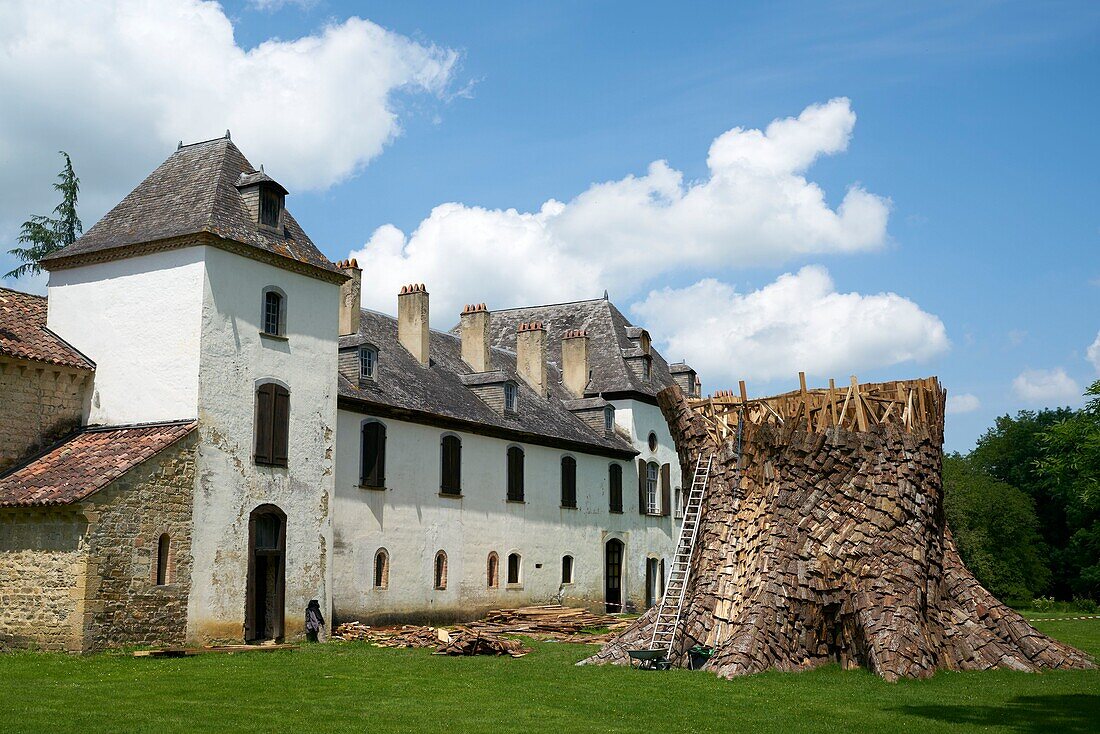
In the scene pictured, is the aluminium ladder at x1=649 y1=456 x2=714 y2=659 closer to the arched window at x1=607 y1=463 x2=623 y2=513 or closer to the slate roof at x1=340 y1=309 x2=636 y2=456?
the slate roof at x1=340 y1=309 x2=636 y2=456

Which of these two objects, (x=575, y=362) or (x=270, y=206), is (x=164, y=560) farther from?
(x=575, y=362)

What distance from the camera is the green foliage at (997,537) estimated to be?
57.5 m

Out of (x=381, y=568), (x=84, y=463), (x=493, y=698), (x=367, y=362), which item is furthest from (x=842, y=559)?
(x=367, y=362)

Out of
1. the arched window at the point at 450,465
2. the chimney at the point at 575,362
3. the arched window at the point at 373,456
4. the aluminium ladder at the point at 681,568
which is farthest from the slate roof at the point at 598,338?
the aluminium ladder at the point at 681,568

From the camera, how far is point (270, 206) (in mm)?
26766

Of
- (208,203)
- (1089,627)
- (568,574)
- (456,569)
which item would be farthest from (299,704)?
(1089,627)

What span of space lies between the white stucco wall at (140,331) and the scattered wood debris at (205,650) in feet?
16.2

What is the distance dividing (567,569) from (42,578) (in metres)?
20.0

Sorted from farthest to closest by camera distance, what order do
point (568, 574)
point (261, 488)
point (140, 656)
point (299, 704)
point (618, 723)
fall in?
point (568, 574) → point (261, 488) → point (140, 656) → point (299, 704) → point (618, 723)

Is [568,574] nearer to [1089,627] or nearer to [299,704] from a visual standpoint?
[1089,627]

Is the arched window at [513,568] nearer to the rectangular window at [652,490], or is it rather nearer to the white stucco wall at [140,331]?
the rectangular window at [652,490]

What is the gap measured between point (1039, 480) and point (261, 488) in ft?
178

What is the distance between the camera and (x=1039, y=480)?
66.1 m

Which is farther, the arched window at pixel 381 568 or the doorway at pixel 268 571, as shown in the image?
the arched window at pixel 381 568
